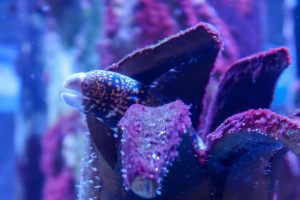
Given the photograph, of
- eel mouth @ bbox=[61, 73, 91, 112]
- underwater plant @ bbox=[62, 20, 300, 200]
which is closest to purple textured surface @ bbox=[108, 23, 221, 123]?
underwater plant @ bbox=[62, 20, 300, 200]

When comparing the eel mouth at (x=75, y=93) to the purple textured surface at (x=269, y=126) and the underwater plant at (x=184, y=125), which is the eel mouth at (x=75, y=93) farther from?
the purple textured surface at (x=269, y=126)

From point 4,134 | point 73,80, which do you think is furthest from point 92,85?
point 4,134

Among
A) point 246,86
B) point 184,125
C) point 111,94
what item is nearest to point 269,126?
point 184,125

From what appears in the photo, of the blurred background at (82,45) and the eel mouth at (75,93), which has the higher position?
the blurred background at (82,45)

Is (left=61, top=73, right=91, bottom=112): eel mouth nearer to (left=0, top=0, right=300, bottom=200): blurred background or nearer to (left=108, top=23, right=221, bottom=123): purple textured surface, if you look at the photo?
(left=108, top=23, right=221, bottom=123): purple textured surface

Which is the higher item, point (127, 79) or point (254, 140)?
point (127, 79)

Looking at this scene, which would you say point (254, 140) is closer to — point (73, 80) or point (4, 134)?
point (73, 80)

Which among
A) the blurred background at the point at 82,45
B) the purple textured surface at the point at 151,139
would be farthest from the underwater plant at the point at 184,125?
the blurred background at the point at 82,45
